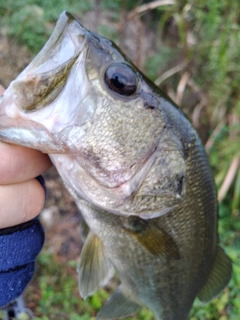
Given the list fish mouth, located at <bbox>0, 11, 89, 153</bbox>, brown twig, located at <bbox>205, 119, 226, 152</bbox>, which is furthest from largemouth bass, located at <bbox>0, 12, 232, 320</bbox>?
brown twig, located at <bbox>205, 119, 226, 152</bbox>

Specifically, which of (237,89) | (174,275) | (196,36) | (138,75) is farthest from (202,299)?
(196,36)

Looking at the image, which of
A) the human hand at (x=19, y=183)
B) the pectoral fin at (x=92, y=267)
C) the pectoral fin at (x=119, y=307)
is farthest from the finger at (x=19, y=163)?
the pectoral fin at (x=119, y=307)

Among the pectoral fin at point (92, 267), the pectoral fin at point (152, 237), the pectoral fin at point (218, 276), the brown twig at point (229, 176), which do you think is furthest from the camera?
the brown twig at point (229, 176)

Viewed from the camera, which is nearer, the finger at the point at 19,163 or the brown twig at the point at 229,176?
the finger at the point at 19,163

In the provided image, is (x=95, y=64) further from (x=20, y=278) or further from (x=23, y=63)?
(x=23, y=63)

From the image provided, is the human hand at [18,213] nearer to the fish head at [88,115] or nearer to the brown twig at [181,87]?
the fish head at [88,115]

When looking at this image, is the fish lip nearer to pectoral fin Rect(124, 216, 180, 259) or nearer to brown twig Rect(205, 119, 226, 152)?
pectoral fin Rect(124, 216, 180, 259)

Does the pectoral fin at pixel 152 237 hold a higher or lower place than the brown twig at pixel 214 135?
higher

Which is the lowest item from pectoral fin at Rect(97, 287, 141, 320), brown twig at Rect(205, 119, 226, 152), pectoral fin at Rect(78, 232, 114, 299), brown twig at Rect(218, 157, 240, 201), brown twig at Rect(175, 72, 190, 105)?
brown twig at Rect(218, 157, 240, 201)
